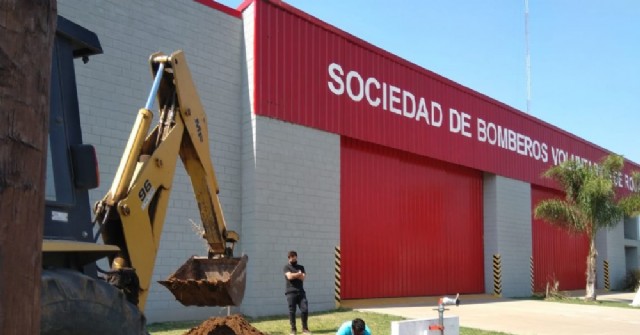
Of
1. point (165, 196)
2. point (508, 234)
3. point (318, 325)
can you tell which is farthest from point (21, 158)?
point (508, 234)

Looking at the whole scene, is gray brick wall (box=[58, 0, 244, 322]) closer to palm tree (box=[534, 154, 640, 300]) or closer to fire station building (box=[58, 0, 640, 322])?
fire station building (box=[58, 0, 640, 322])

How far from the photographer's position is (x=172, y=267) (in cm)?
1316

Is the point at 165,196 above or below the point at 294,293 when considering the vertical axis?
above

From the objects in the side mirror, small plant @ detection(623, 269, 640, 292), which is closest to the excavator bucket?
the side mirror

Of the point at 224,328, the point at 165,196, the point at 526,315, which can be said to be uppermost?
the point at 165,196

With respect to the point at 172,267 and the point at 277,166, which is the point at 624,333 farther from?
the point at 172,267

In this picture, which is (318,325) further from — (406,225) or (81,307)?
(81,307)

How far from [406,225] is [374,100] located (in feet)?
13.7

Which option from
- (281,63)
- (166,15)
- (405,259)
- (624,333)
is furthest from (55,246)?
(405,259)

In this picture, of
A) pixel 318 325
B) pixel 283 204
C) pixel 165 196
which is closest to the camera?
pixel 165 196

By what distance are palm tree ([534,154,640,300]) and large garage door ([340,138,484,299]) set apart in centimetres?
324

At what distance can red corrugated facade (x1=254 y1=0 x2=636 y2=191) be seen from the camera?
15.4m

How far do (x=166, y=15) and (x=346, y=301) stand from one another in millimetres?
8723

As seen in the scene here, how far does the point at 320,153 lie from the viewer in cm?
1634
